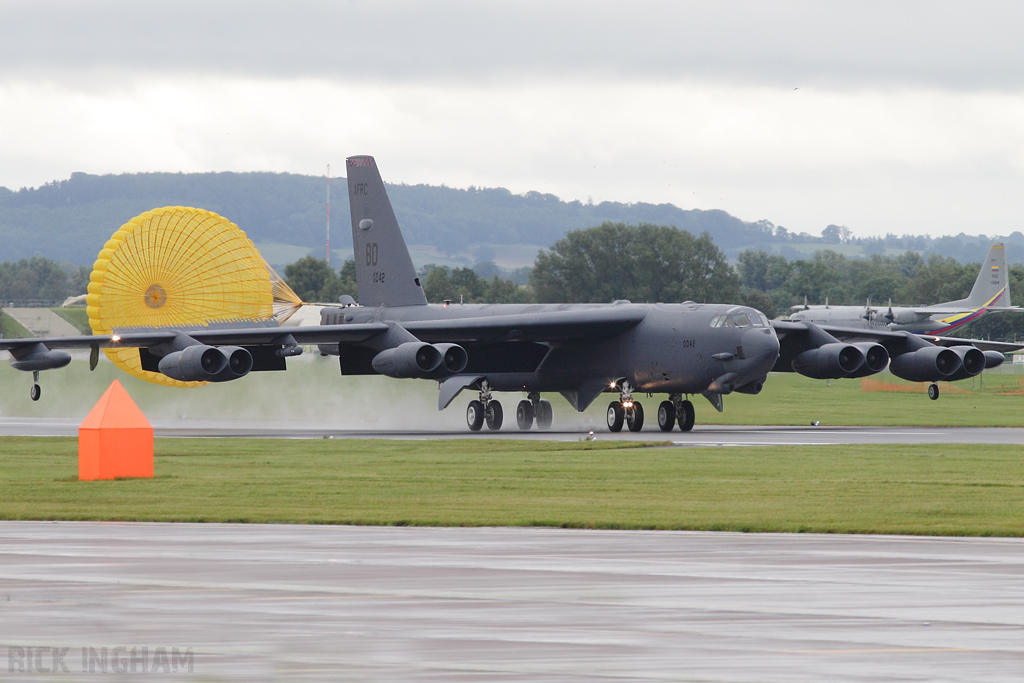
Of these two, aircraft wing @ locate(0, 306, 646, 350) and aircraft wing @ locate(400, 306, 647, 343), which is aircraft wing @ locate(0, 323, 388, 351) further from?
aircraft wing @ locate(400, 306, 647, 343)

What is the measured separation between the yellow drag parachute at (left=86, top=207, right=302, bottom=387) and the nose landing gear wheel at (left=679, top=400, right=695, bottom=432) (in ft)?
47.5

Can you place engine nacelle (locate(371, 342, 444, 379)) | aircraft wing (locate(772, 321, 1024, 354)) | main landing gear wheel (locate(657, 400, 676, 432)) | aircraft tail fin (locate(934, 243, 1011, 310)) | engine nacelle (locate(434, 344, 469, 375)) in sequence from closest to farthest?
1. engine nacelle (locate(371, 342, 444, 379))
2. engine nacelle (locate(434, 344, 469, 375))
3. main landing gear wheel (locate(657, 400, 676, 432))
4. aircraft wing (locate(772, 321, 1024, 354))
5. aircraft tail fin (locate(934, 243, 1011, 310))

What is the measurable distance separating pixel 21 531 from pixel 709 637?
8710 mm

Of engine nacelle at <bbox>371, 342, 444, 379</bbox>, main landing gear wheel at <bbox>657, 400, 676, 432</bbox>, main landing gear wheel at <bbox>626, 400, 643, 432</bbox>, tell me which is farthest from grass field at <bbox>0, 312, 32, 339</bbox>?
main landing gear wheel at <bbox>657, 400, 676, 432</bbox>

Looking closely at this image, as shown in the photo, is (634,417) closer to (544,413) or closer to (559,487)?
(544,413)

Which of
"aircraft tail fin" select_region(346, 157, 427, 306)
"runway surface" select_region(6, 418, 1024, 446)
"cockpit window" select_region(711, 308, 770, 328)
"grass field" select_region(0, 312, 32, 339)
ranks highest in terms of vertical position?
"aircraft tail fin" select_region(346, 157, 427, 306)

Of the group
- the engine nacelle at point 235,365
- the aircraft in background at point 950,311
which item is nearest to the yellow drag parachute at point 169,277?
the engine nacelle at point 235,365

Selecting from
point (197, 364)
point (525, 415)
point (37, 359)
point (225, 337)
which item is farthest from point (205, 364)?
point (525, 415)

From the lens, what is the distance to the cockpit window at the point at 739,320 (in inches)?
1367

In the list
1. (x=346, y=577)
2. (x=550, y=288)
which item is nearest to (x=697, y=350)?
(x=346, y=577)

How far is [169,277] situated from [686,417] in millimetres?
17806

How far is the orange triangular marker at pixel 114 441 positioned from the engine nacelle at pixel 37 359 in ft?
52.2

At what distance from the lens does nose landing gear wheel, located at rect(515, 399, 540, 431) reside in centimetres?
4072

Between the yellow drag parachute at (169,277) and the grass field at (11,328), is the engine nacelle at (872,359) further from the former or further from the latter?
the grass field at (11,328)
